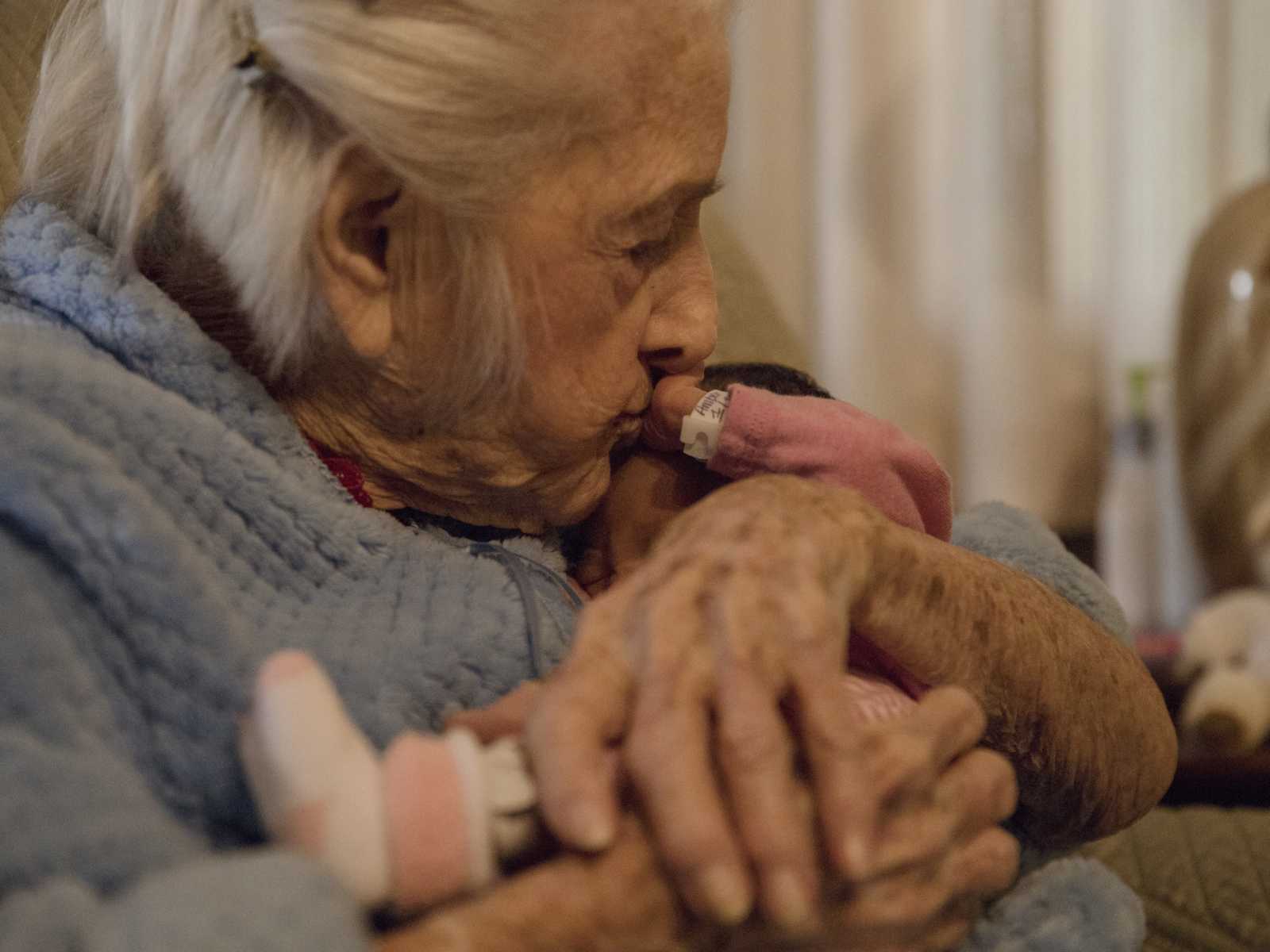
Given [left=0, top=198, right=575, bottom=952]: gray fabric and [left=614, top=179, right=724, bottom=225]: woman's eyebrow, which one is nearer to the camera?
[left=0, top=198, right=575, bottom=952]: gray fabric

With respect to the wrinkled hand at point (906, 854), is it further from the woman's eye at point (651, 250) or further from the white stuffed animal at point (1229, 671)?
the white stuffed animal at point (1229, 671)

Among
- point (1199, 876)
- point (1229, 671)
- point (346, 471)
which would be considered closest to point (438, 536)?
point (346, 471)

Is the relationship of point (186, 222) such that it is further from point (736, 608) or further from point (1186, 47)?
point (1186, 47)

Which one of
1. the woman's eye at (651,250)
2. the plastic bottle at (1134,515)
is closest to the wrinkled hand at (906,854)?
the woman's eye at (651,250)

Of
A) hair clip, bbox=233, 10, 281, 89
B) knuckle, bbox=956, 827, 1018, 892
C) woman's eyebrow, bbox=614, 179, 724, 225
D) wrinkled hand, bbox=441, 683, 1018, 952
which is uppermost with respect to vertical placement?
hair clip, bbox=233, 10, 281, 89

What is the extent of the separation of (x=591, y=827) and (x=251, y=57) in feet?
2.03

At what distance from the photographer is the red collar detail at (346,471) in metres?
1.05

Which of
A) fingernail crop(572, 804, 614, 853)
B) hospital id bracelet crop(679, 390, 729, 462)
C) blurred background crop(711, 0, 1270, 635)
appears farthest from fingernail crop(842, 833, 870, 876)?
blurred background crop(711, 0, 1270, 635)

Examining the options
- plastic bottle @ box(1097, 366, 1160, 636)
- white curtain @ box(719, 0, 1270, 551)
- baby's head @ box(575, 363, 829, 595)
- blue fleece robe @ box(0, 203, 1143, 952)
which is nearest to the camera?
blue fleece robe @ box(0, 203, 1143, 952)

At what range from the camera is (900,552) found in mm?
Answer: 916

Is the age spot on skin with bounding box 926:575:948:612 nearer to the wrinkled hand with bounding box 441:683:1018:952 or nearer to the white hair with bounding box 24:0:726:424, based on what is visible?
the wrinkled hand with bounding box 441:683:1018:952

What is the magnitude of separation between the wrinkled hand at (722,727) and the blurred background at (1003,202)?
184 cm

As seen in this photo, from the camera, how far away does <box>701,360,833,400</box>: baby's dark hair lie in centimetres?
118

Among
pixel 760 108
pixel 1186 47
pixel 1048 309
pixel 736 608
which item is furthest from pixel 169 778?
pixel 1186 47
